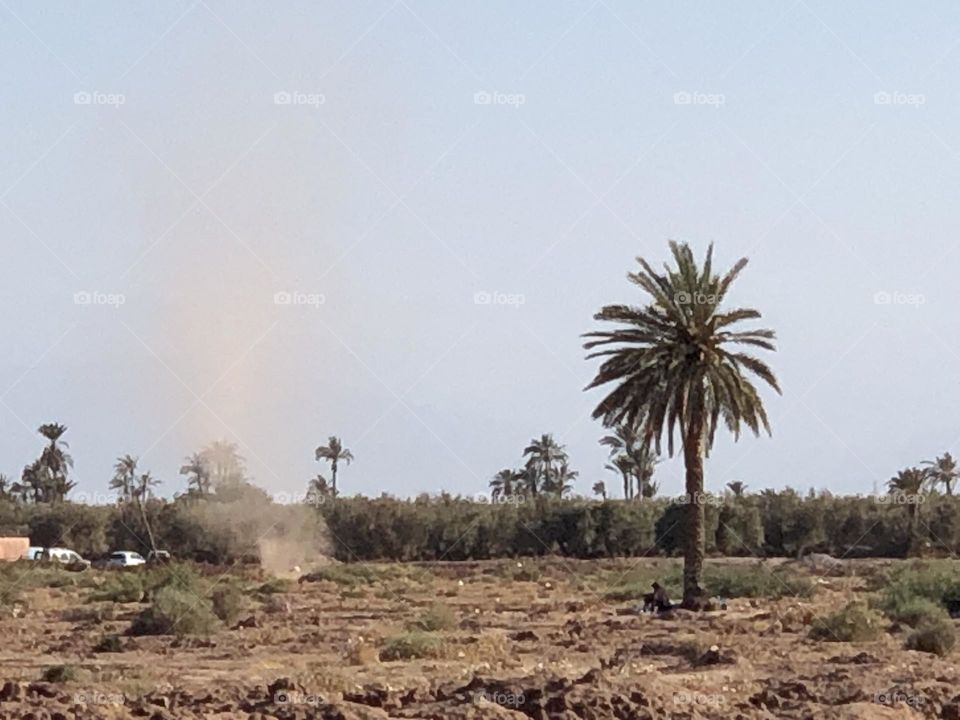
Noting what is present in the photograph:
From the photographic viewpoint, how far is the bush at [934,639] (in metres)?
25.7

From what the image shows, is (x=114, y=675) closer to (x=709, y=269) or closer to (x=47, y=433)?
(x=709, y=269)

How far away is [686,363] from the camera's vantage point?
114ft

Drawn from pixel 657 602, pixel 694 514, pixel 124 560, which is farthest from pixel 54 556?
pixel 694 514

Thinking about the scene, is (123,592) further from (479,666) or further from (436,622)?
(479,666)

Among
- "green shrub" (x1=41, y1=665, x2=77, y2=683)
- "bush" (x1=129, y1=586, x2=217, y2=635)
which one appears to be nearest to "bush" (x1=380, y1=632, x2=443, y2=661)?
"green shrub" (x1=41, y1=665, x2=77, y2=683)

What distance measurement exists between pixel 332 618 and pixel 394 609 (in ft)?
13.4

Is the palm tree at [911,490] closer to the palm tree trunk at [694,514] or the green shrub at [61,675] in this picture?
the palm tree trunk at [694,514]

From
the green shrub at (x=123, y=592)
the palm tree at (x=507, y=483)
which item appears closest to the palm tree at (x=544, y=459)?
the palm tree at (x=507, y=483)

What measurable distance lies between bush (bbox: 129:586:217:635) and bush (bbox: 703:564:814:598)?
16.5 m

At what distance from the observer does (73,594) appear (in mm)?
47469

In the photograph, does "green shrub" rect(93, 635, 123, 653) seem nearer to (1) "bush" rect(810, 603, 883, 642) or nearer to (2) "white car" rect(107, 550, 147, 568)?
(1) "bush" rect(810, 603, 883, 642)

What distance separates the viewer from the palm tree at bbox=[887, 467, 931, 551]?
238 ft

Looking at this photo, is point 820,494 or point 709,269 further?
point 820,494

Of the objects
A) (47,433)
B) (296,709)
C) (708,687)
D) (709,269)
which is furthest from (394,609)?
(47,433)
